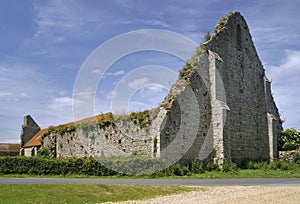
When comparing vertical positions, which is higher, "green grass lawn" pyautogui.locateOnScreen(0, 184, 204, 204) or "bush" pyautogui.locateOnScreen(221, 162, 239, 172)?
"bush" pyautogui.locateOnScreen(221, 162, 239, 172)

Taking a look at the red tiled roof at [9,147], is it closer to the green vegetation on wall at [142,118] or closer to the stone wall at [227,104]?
the green vegetation on wall at [142,118]

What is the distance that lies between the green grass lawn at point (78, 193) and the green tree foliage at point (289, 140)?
1644 centimetres

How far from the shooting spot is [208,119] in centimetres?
2223

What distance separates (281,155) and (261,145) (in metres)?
1.72

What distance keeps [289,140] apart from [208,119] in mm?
8371

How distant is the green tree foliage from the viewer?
2598cm

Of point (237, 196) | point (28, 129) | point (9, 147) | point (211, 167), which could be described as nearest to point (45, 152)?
point (211, 167)

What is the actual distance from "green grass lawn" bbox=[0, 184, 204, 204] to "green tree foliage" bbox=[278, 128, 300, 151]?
16.4 metres

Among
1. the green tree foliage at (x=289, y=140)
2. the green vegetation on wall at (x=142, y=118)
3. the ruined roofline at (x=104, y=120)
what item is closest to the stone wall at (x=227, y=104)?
the green tree foliage at (x=289, y=140)

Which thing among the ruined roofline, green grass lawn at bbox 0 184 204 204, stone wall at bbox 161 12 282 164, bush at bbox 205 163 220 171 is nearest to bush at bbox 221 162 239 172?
bush at bbox 205 163 220 171

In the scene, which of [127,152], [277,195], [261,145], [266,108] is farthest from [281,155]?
[277,195]

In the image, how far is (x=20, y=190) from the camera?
11.5m

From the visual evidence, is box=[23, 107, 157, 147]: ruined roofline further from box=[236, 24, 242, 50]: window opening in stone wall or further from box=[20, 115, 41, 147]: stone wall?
box=[20, 115, 41, 147]: stone wall

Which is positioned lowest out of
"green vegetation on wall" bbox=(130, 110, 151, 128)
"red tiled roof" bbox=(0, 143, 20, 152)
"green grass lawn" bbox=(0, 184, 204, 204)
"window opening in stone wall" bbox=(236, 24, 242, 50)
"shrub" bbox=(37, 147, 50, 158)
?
"green grass lawn" bbox=(0, 184, 204, 204)
